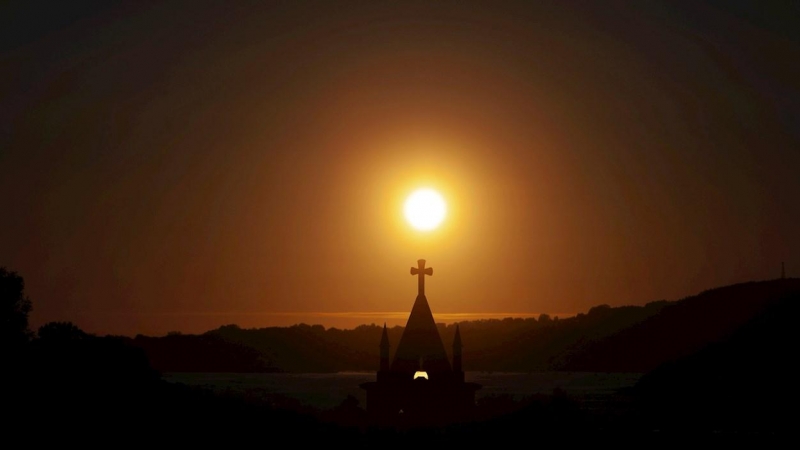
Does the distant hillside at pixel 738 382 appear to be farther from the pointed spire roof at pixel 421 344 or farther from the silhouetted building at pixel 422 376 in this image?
the pointed spire roof at pixel 421 344

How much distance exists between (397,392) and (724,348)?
3339 inches

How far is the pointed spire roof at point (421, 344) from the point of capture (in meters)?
55.9

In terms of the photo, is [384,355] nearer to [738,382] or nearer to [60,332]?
[60,332]

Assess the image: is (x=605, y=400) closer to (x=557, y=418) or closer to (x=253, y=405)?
(x=557, y=418)

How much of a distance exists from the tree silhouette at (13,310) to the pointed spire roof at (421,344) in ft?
95.1

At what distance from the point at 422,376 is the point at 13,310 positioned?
33.5 m

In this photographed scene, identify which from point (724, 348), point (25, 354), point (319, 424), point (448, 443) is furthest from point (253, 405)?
point (724, 348)

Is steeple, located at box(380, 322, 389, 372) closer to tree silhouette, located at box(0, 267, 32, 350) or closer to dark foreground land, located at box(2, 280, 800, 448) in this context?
dark foreground land, located at box(2, 280, 800, 448)

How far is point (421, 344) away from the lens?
56156mm

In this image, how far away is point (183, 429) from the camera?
226 ft

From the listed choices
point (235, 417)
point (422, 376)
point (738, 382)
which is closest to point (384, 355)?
point (422, 376)

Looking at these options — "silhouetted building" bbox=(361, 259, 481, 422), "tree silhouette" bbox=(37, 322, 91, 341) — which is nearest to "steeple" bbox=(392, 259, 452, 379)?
"silhouetted building" bbox=(361, 259, 481, 422)

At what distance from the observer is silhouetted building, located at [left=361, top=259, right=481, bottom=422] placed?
2206 inches

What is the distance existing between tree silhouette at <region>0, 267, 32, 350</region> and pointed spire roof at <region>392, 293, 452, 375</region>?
2898cm
